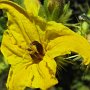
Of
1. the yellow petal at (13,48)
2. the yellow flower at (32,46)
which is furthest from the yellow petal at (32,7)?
the yellow petal at (13,48)

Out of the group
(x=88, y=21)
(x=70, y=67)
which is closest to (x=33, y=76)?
(x=88, y=21)

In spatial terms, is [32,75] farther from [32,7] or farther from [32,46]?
[32,7]

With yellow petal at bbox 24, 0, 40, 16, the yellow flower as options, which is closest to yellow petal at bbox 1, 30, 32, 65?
the yellow flower

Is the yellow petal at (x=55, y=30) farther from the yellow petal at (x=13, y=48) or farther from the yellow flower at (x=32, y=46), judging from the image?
the yellow petal at (x=13, y=48)

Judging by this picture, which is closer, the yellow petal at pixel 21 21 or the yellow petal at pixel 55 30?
the yellow petal at pixel 55 30

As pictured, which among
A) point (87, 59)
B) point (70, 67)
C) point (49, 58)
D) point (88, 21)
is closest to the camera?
point (87, 59)

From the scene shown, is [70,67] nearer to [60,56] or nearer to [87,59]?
[60,56]

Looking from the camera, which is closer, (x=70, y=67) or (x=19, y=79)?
(x=19, y=79)
